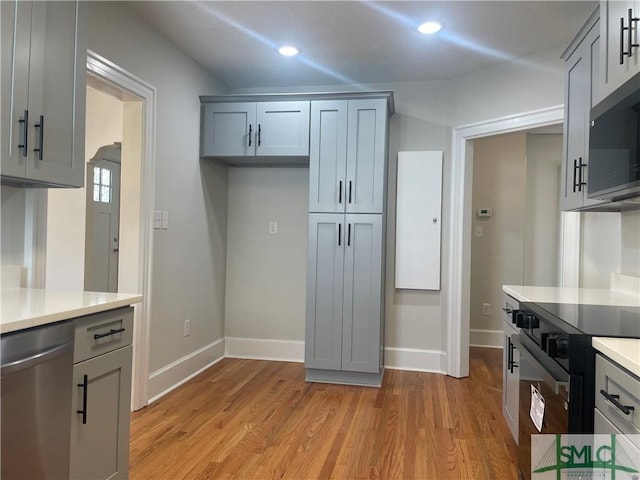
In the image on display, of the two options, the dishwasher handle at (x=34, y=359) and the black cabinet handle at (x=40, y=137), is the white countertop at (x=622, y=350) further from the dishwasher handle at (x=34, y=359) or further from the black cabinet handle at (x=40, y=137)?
the black cabinet handle at (x=40, y=137)

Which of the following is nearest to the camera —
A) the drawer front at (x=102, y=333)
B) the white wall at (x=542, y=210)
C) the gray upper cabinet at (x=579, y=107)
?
the drawer front at (x=102, y=333)

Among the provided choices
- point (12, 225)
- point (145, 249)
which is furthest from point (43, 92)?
point (145, 249)

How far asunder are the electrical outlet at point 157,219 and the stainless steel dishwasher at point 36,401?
1513 mm

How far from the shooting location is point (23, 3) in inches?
63.0

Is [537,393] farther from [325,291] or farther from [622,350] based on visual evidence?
[325,291]

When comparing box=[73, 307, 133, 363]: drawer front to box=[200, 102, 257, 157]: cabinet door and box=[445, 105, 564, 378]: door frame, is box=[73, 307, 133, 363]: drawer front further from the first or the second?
box=[445, 105, 564, 378]: door frame

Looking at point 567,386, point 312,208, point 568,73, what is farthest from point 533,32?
point 567,386

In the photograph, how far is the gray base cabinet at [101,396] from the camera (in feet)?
4.94

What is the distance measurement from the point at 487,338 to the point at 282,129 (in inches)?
121

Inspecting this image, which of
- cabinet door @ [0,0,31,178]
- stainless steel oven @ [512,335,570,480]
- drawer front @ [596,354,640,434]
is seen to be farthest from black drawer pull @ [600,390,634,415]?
cabinet door @ [0,0,31,178]

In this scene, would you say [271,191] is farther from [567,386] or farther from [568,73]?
[567,386]

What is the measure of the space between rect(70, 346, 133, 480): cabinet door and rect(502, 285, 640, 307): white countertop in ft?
5.98

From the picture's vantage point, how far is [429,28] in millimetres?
2756

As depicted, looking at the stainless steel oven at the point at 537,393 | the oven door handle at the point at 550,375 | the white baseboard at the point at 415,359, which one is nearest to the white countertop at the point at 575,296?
the stainless steel oven at the point at 537,393
